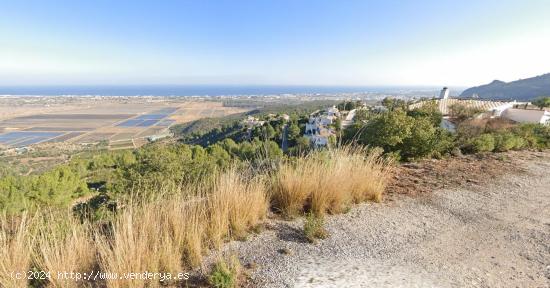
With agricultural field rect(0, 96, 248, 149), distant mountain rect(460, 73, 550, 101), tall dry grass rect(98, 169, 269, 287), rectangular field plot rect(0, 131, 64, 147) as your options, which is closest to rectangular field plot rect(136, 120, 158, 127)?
agricultural field rect(0, 96, 248, 149)

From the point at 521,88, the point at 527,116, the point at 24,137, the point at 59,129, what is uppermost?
the point at 521,88

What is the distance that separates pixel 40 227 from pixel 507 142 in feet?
30.8

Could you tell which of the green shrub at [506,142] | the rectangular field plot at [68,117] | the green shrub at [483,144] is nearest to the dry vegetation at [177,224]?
the green shrub at [483,144]

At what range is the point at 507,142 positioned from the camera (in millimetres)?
7227

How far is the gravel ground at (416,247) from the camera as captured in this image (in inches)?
90.8

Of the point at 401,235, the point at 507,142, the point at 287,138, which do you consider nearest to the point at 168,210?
the point at 401,235

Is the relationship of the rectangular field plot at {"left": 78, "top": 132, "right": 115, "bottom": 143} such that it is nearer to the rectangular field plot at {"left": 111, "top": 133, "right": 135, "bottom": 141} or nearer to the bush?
the rectangular field plot at {"left": 111, "top": 133, "right": 135, "bottom": 141}

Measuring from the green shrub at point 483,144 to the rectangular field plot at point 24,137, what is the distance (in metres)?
75.0

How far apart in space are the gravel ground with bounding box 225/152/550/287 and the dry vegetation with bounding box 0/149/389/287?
256 mm

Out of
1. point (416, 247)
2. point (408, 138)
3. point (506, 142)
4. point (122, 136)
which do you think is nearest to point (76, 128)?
point (122, 136)

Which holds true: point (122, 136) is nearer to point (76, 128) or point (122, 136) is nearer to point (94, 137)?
point (94, 137)

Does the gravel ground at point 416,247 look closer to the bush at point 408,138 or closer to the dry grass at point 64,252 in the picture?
the dry grass at point 64,252

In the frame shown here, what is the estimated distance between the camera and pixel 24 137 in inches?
2525

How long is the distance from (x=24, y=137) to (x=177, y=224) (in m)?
83.9
